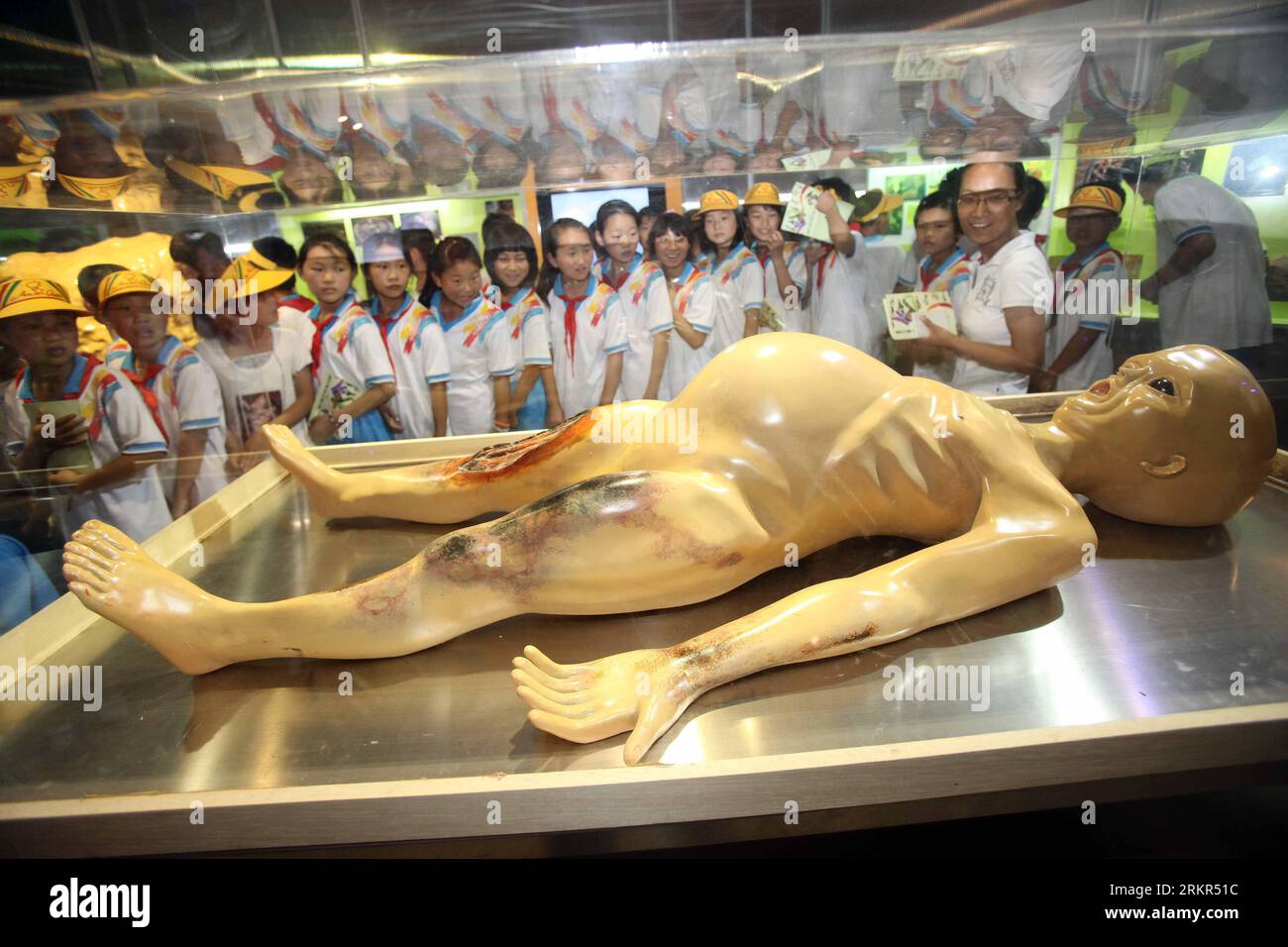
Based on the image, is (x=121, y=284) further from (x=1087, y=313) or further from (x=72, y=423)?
(x=1087, y=313)

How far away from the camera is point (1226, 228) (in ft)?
9.53

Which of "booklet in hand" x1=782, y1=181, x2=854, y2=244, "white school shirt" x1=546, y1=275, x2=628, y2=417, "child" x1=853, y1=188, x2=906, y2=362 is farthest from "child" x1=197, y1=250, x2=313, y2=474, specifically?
"child" x1=853, y1=188, x2=906, y2=362

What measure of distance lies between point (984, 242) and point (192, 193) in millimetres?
3811

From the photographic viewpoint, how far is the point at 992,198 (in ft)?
10.8

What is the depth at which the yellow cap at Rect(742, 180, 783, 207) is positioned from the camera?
3371 millimetres

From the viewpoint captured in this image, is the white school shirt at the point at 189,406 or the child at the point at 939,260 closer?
the white school shirt at the point at 189,406

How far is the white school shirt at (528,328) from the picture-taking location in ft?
11.3

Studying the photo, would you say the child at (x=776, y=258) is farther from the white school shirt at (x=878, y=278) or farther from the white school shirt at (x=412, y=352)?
the white school shirt at (x=412, y=352)

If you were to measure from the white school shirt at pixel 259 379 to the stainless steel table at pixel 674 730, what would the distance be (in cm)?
168

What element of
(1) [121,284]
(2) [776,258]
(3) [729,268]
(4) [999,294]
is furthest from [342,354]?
(4) [999,294]

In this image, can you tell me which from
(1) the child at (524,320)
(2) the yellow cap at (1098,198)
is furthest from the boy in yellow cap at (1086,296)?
(1) the child at (524,320)

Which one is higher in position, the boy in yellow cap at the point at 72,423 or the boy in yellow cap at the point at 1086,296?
the boy in yellow cap at the point at 1086,296
